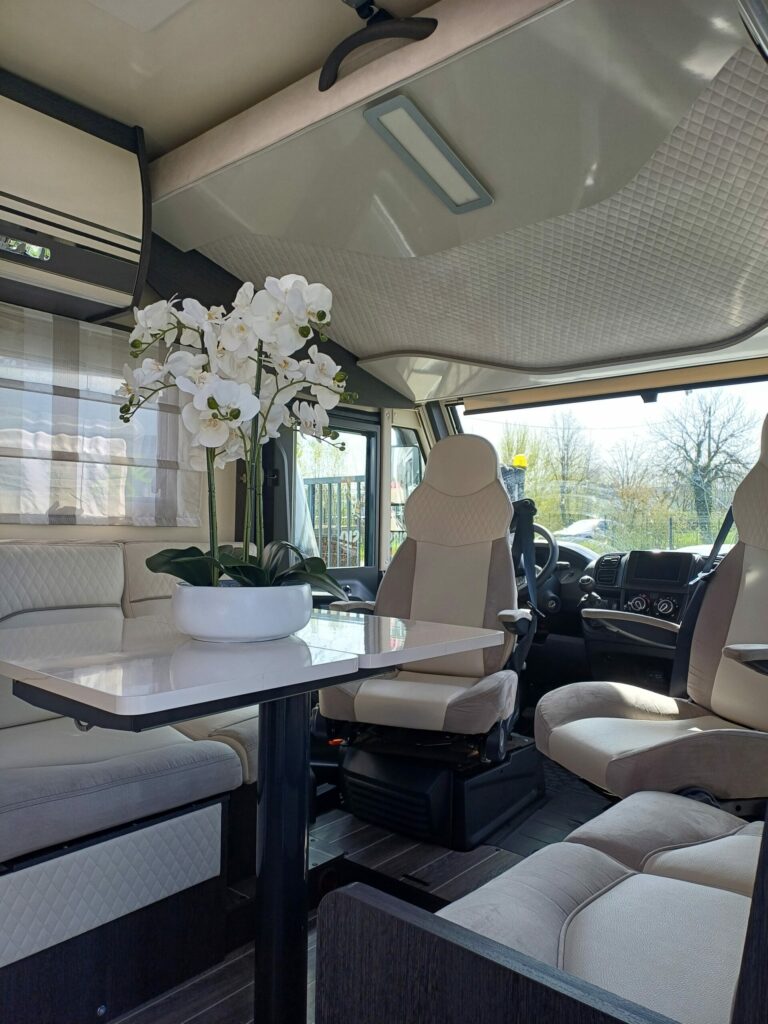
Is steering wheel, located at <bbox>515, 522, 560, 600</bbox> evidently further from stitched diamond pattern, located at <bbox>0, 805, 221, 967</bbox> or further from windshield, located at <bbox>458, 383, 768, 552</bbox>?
stitched diamond pattern, located at <bbox>0, 805, 221, 967</bbox>

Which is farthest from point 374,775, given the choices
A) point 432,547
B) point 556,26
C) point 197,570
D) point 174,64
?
point 174,64

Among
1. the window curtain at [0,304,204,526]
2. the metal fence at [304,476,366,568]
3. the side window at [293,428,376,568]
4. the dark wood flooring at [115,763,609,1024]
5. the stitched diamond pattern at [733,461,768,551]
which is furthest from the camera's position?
the metal fence at [304,476,366,568]

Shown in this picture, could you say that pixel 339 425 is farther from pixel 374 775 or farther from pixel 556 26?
pixel 556 26

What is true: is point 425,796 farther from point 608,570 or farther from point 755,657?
point 608,570

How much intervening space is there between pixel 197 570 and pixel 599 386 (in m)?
2.89

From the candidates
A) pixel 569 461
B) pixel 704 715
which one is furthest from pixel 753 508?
pixel 569 461

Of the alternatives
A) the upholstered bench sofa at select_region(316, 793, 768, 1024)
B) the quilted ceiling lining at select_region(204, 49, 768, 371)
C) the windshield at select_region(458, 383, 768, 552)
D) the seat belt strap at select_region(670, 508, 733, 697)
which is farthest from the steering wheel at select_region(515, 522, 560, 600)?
the upholstered bench sofa at select_region(316, 793, 768, 1024)

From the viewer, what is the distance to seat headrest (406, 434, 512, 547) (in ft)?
8.84

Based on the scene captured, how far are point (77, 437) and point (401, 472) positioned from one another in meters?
2.22

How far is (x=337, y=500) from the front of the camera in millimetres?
4047

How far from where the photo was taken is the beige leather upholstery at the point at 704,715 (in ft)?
5.07

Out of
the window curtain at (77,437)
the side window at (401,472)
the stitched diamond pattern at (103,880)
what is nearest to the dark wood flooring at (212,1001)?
the stitched diamond pattern at (103,880)

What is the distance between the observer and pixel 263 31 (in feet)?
6.51

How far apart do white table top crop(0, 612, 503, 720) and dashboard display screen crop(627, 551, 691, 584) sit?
1.94 m
